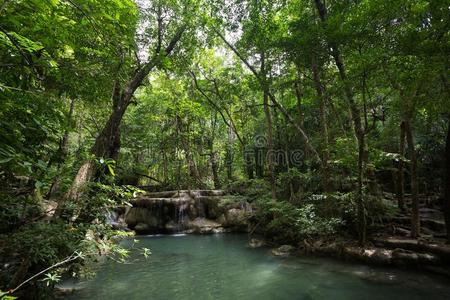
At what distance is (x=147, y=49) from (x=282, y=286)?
9.25 metres

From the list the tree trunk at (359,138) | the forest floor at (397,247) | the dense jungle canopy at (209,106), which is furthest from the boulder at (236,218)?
the tree trunk at (359,138)

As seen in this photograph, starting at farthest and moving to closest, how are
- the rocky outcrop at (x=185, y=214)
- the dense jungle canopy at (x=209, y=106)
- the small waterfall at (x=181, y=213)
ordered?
1. the small waterfall at (x=181, y=213)
2. the rocky outcrop at (x=185, y=214)
3. the dense jungle canopy at (x=209, y=106)

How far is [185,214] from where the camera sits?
1683 centimetres

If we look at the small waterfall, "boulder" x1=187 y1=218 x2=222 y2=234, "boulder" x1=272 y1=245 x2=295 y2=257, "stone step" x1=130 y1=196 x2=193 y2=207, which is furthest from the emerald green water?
"stone step" x1=130 y1=196 x2=193 y2=207

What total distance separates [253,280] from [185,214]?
9.66 meters

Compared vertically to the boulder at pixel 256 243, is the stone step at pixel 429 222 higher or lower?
higher

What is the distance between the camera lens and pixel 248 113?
70.8 feet

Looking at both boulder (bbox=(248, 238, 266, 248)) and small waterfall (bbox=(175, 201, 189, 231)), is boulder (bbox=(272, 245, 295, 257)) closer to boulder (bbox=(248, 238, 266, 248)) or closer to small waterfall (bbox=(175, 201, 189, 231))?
boulder (bbox=(248, 238, 266, 248))

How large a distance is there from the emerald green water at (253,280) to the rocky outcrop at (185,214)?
18.3 ft

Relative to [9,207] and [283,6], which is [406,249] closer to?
[9,207]

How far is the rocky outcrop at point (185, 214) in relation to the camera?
16.0 metres

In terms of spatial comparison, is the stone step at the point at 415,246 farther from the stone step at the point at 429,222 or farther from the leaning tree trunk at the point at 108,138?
the leaning tree trunk at the point at 108,138

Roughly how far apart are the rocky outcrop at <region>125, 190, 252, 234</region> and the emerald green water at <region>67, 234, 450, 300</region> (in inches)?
220

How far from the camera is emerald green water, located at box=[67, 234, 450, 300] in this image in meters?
6.47
